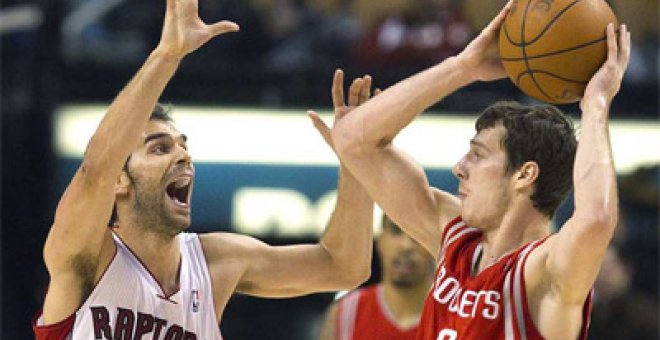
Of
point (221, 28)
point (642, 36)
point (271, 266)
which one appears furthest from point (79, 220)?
point (642, 36)

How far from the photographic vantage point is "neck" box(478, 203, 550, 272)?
4789mm

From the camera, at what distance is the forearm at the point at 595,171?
4270 millimetres

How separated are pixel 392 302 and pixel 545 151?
2740mm

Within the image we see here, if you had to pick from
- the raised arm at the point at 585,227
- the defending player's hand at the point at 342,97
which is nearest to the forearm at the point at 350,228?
the defending player's hand at the point at 342,97

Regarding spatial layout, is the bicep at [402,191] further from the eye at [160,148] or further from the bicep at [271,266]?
the eye at [160,148]

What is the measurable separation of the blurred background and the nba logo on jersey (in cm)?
493

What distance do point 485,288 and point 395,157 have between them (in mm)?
803

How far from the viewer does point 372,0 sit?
1241cm

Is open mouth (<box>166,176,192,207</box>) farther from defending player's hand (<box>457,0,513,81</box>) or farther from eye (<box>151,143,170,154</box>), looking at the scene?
defending player's hand (<box>457,0,513,81</box>)

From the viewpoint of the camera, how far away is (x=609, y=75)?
178 inches

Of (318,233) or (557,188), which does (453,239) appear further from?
(318,233)

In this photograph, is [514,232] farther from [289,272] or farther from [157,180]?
[157,180]

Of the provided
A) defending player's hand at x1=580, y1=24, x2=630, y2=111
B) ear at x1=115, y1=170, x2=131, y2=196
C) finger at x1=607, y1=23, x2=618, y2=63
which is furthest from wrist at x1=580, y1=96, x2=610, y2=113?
ear at x1=115, y1=170, x2=131, y2=196

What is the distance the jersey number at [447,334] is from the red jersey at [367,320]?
2.46 metres
